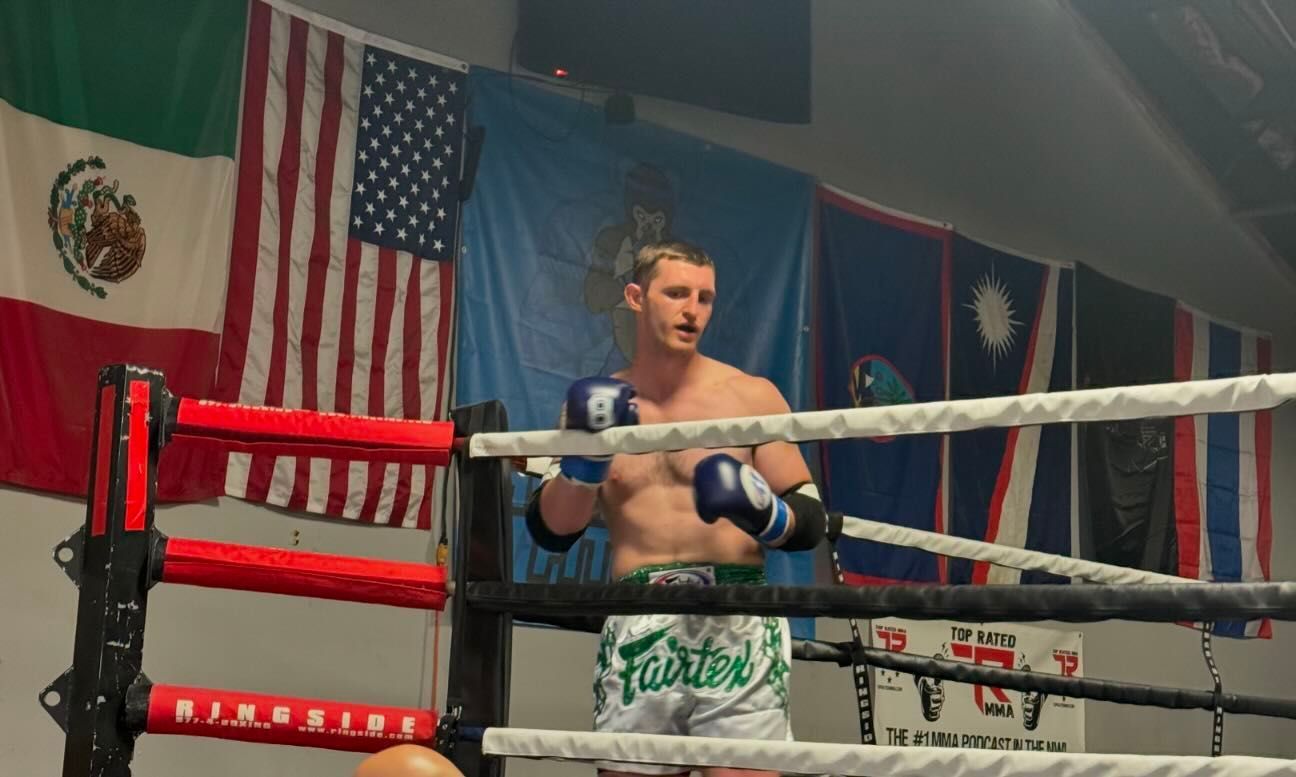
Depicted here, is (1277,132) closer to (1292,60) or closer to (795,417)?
(1292,60)

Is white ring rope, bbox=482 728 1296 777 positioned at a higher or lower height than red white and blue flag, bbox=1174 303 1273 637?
lower

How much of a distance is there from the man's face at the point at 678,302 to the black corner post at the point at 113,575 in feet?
3.05

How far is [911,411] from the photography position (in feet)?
5.25

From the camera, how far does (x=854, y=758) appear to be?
5.01ft

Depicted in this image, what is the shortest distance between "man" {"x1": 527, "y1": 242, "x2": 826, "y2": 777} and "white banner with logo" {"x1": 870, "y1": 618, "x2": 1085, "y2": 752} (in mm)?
3534

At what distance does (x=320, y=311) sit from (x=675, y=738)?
10.4 ft

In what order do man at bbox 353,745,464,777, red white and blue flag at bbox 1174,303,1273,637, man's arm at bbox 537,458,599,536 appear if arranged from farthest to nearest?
red white and blue flag at bbox 1174,303,1273,637 < man's arm at bbox 537,458,599,536 < man at bbox 353,745,464,777

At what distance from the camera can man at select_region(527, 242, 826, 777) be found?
2217mm

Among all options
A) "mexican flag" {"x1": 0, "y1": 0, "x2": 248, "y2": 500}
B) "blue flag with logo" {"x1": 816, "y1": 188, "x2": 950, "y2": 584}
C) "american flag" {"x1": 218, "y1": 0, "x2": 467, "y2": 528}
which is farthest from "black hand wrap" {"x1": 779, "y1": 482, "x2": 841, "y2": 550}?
"blue flag with logo" {"x1": 816, "y1": 188, "x2": 950, "y2": 584}

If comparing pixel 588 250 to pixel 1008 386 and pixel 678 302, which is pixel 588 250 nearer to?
pixel 1008 386

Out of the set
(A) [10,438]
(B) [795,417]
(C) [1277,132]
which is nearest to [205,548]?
(B) [795,417]

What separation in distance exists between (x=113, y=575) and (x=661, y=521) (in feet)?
2.95

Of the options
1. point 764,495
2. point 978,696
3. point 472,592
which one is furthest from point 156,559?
point 978,696

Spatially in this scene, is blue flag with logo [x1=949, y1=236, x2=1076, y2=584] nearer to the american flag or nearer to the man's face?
the american flag
